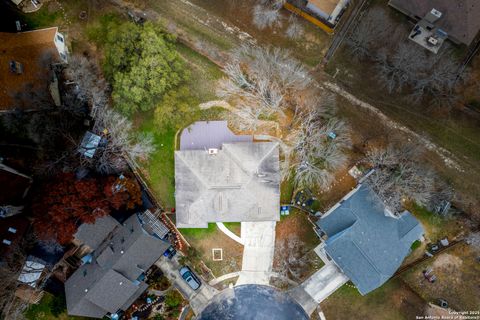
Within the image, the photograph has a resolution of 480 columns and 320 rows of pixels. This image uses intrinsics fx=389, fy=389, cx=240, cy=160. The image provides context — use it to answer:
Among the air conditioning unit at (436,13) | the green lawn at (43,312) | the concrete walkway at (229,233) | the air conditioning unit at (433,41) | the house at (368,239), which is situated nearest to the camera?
the house at (368,239)

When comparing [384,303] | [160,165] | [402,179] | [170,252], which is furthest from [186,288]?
[402,179]

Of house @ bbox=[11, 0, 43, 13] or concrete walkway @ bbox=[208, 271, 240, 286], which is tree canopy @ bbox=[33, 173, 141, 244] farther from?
house @ bbox=[11, 0, 43, 13]

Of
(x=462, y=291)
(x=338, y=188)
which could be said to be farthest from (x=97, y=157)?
(x=462, y=291)

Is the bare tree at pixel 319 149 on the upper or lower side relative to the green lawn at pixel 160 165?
upper

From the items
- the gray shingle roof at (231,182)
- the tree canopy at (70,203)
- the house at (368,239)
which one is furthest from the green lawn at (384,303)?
the tree canopy at (70,203)

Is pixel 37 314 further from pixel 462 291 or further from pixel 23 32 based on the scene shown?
pixel 462 291

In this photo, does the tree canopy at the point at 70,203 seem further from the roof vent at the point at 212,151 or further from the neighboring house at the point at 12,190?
the roof vent at the point at 212,151
